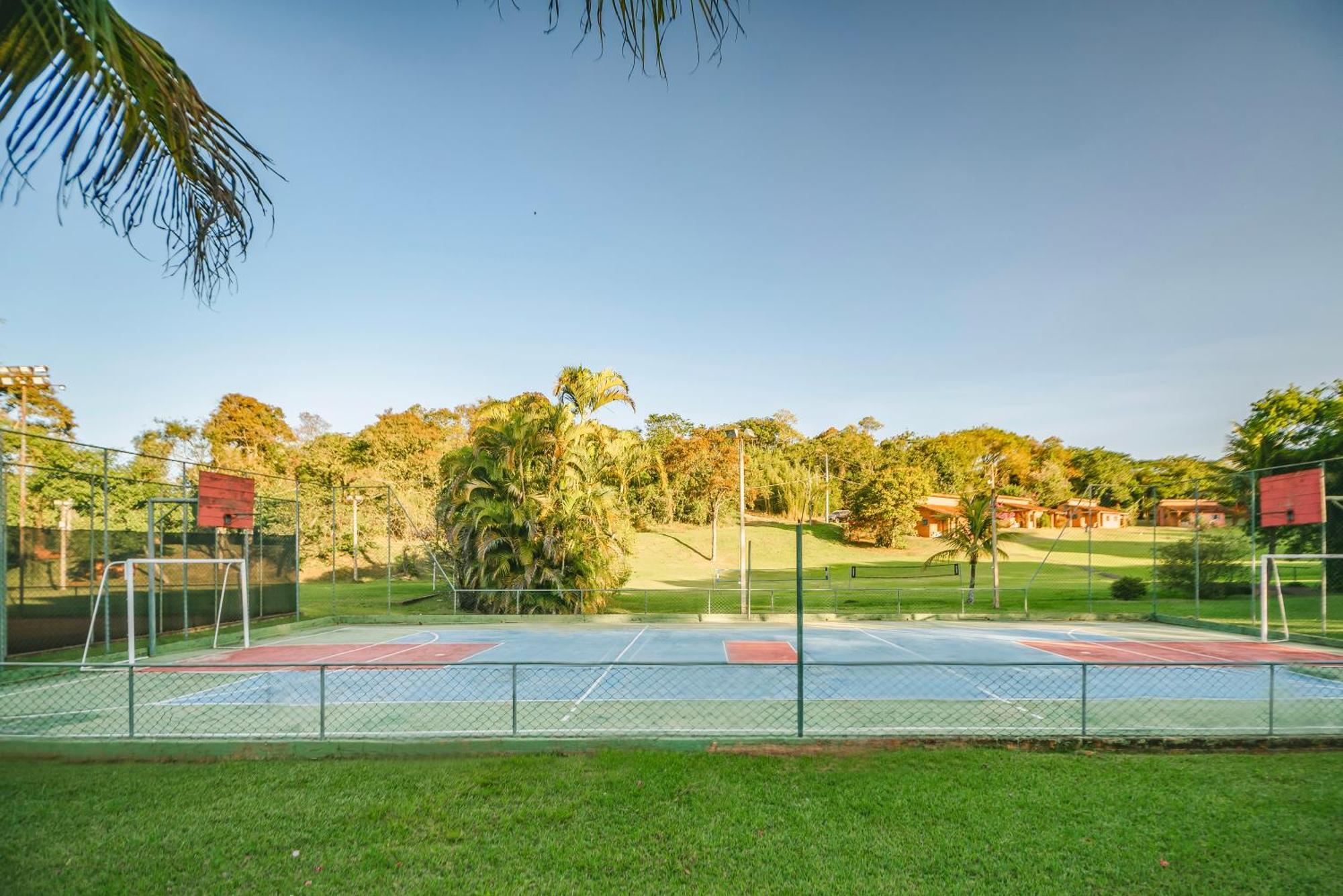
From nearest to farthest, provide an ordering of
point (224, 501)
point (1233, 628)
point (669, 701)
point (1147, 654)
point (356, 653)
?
point (669, 701) < point (1147, 654) < point (356, 653) < point (224, 501) < point (1233, 628)

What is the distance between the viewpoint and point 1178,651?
13.6 metres

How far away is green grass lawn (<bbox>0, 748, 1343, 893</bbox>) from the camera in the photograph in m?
4.46

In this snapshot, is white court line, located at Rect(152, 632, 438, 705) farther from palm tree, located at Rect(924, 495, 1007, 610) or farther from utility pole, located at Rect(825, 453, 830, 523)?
utility pole, located at Rect(825, 453, 830, 523)

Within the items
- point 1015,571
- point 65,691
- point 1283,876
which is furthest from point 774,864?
point 1015,571

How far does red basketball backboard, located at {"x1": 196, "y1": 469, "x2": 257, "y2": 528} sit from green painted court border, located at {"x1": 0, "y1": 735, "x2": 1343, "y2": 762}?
7910mm

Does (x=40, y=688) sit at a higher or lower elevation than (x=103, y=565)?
lower

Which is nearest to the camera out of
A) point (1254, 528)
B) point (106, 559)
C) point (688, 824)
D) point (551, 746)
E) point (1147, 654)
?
point (688, 824)

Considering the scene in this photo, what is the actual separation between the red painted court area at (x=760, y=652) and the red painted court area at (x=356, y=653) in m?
4.95

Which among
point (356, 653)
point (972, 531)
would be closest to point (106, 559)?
point (356, 653)

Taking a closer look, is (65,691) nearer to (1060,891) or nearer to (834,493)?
(1060,891)

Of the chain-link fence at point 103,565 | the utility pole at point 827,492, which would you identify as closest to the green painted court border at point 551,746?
the chain-link fence at point 103,565

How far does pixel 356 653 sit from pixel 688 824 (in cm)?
1089

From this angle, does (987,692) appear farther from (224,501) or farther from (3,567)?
(224,501)

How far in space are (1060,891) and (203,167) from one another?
5.59 meters
